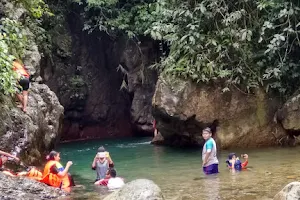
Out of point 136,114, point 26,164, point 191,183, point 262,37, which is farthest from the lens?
point 136,114

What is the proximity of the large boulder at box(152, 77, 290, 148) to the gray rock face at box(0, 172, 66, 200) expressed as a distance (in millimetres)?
6699

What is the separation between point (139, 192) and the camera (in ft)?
19.1

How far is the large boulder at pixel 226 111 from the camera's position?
13.8 meters

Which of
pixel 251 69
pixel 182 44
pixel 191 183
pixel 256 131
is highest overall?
pixel 182 44

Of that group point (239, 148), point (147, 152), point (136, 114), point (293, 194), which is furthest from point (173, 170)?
point (136, 114)

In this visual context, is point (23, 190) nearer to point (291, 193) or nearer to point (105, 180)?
point (105, 180)

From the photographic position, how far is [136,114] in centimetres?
2292

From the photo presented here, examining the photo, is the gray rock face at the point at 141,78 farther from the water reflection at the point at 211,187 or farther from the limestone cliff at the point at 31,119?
the water reflection at the point at 211,187

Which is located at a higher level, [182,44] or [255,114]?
[182,44]

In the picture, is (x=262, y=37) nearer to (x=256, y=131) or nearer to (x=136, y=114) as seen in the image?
(x=256, y=131)

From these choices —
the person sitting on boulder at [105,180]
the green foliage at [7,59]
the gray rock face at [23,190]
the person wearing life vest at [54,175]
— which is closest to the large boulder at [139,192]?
the gray rock face at [23,190]

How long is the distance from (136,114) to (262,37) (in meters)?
10.4

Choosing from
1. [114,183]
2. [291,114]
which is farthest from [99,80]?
[114,183]

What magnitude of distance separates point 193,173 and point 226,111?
4145 mm
